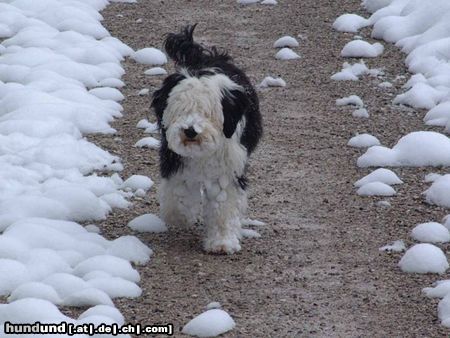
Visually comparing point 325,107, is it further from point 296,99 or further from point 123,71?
point 123,71

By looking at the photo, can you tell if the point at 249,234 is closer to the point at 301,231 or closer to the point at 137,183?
the point at 301,231

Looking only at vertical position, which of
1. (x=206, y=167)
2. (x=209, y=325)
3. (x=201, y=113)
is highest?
(x=201, y=113)

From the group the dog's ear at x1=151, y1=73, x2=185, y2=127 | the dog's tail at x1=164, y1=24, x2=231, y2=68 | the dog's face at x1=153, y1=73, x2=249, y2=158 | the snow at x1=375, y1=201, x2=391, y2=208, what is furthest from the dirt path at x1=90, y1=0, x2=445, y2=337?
the dog's tail at x1=164, y1=24, x2=231, y2=68

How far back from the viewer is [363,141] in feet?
29.7

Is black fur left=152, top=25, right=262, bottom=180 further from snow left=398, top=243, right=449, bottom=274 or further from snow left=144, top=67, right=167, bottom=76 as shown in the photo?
snow left=144, top=67, right=167, bottom=76

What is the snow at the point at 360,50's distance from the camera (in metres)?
11.5

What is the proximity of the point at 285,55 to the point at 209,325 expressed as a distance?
20.5 ft

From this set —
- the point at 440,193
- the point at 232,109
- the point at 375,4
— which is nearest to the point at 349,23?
the point at 375,4

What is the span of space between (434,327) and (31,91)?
4998mm

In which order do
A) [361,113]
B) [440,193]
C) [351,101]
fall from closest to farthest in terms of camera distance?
[440,193] < [361,113] < [351,101]

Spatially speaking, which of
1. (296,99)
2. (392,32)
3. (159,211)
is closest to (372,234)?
(159,211)

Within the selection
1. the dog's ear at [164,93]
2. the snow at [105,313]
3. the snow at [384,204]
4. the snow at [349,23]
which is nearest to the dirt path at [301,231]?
the snow at [384,204]

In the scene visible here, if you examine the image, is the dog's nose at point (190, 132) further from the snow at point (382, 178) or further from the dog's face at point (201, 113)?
the snow at point (382, 178)

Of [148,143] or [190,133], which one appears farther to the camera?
[148,143]
